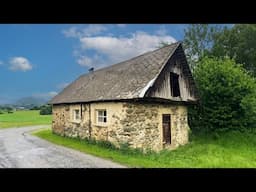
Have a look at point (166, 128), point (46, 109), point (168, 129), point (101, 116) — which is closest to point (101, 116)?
point (101, 116)

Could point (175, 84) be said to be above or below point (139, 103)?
above

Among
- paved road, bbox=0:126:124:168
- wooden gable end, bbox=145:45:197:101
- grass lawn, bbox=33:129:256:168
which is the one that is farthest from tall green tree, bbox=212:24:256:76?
paved road, bbox=0:126:124:168

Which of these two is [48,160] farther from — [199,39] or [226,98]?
[199,39]

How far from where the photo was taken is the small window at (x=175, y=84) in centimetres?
1055

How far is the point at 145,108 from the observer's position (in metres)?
9.07

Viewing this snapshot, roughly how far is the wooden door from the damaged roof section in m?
1.79

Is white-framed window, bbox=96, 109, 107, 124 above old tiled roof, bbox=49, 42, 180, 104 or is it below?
below

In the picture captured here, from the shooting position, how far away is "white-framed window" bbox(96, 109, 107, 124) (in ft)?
32.7

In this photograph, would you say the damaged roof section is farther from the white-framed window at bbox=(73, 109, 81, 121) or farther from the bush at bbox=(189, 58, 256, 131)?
the bush at bbox=(189, 58, 256, 131)

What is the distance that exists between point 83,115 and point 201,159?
5275 mm

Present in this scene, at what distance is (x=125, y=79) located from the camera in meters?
10.4

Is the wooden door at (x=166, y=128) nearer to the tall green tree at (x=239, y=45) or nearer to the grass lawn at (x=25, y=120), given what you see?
the tall green tree at (x=239, y=45)

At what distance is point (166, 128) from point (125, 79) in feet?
8.18
